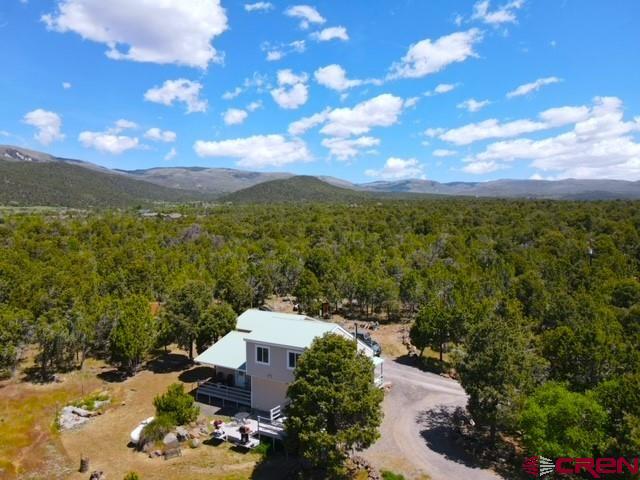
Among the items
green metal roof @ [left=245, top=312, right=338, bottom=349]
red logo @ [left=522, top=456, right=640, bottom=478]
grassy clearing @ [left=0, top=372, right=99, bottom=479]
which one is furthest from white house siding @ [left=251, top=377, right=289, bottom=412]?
red logo @ [left=522, top=456, right=640, bottom=478]

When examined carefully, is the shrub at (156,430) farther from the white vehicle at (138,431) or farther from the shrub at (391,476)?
the shrub at (391,476)

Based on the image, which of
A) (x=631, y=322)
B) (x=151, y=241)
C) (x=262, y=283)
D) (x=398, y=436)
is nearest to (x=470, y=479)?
(x=398, y=436)

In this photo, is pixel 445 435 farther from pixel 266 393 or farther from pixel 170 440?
pixel 170 440

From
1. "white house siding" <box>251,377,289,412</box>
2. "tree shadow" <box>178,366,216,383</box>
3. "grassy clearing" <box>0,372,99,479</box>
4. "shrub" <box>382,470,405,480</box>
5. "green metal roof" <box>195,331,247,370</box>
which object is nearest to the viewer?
"shrub" <box>382,470,405,480</box>

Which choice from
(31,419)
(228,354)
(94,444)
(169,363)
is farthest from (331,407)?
(169,363)

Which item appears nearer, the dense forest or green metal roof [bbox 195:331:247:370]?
the dense forest

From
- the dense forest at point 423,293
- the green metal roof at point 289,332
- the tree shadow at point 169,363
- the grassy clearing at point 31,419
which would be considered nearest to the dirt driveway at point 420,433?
the dense forest at point 423,293

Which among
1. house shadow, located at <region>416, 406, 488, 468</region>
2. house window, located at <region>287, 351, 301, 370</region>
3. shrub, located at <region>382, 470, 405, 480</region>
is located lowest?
house shadow, located at <region>416, 406, 488, 468</region>

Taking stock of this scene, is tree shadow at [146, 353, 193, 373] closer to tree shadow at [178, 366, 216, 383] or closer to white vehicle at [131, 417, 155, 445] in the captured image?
tree shadow at [178, 366, 216, 383]
